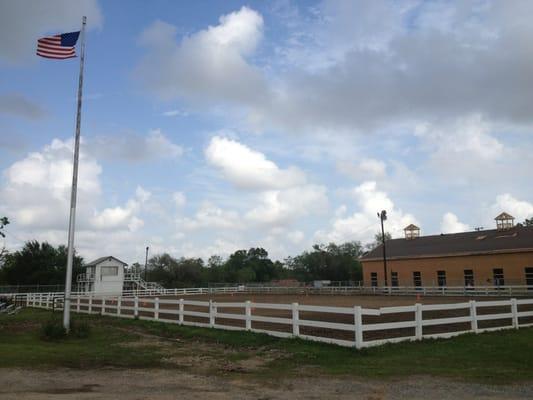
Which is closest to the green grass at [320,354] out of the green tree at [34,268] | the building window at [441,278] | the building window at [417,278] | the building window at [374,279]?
the building window at [441,278]

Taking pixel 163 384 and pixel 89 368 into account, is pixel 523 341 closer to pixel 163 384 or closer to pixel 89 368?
pixel 163 384

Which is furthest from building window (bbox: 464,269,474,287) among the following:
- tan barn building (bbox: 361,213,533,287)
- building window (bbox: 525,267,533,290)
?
building window (bbox: 525,267,533,290)

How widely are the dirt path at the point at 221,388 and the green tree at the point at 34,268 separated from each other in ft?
228

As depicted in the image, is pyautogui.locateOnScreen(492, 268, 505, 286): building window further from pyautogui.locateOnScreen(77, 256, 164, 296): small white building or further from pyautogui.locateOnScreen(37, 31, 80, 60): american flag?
pyautogui.locateOnScreen(37, 31, 80, 60): american flag

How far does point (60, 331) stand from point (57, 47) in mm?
10457

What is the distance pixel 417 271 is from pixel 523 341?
4631 centimetres

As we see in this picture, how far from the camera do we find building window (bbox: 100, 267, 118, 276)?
61128 millimetres

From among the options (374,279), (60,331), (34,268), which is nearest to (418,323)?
(60,331)

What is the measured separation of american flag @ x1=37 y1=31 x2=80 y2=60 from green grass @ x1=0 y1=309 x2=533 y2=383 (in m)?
10.3

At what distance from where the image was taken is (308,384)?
30.9 feet

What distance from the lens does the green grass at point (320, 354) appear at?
10430 mm

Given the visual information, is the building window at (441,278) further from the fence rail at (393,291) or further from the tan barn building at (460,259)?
the fence rail at (393,291)

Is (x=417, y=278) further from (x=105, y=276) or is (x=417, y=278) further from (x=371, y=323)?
(x=371, y=323)

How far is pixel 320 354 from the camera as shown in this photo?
12570 mm
